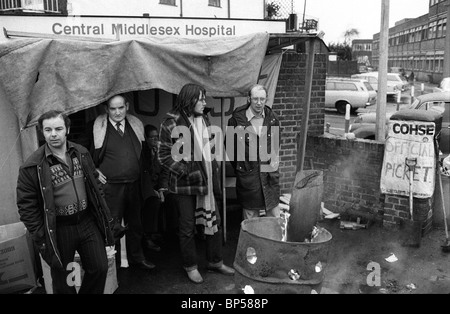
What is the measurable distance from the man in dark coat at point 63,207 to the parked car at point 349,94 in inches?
769

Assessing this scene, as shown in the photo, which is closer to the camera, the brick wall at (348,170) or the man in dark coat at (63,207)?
the man in dark coat at (63,207)

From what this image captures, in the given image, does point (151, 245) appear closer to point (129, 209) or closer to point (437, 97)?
point (129, 209)

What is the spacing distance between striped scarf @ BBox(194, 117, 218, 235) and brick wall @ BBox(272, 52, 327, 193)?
2.62 m

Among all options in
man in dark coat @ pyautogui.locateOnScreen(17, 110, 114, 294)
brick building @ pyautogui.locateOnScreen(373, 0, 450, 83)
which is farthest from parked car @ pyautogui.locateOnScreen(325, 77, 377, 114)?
brick building @ pyautogui.locateOnScreen(373, 0, 450, 83)

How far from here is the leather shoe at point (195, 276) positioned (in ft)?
15.4

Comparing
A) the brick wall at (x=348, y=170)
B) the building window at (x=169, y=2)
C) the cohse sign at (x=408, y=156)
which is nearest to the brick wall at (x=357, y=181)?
the brick wall at (x=348, y=170)

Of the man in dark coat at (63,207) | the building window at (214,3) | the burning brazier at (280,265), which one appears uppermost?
the building window at (214,3)

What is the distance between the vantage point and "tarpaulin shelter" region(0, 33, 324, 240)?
13.4 ft

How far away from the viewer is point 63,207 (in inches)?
138
